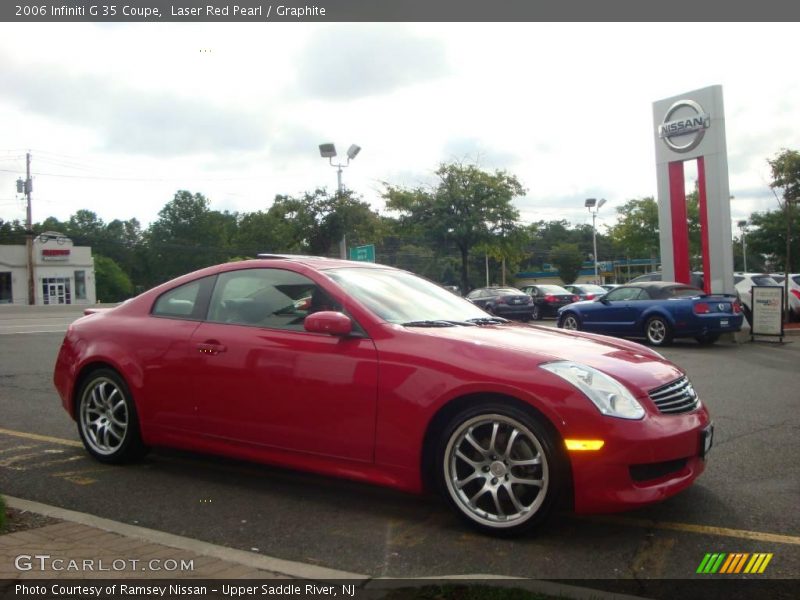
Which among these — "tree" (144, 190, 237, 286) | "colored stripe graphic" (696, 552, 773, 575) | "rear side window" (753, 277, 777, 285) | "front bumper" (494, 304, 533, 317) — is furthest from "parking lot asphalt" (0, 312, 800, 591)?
"tree" (144, 190, 237, 286)

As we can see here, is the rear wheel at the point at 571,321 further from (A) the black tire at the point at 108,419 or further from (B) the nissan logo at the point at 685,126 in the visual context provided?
(A) the black tire at the point at 108,419

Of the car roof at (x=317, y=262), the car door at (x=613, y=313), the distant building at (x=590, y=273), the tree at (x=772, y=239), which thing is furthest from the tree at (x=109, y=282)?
the car roof at (x=317, y=262)

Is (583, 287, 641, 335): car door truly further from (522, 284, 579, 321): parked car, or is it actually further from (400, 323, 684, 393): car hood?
(400, 323, 684, 393): car hood

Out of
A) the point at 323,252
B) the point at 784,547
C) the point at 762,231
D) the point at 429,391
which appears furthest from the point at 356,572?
the point at 762,231

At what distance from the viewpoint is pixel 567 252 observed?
77.2 metres

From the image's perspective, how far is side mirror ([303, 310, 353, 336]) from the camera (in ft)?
13.5

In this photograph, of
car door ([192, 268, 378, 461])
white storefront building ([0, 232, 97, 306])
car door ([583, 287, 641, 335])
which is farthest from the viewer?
white storefront building ([0, 232, 97, 306])

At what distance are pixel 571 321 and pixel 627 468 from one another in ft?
43.2

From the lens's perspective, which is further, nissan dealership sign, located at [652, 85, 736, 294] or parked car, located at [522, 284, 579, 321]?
parked car, located at [522, 284, 579, 321]

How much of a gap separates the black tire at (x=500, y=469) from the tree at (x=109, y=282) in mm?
84801

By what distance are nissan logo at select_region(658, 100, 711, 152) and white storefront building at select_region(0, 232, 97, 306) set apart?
51.4 meters

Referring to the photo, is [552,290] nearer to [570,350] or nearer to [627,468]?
[570,350]

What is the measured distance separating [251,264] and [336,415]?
141 centimetres

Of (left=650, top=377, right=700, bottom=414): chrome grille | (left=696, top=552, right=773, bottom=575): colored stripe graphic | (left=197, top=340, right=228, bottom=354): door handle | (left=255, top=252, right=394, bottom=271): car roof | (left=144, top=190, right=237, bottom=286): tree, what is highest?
(left=144, top=190, right=237, bottom=286): tree
